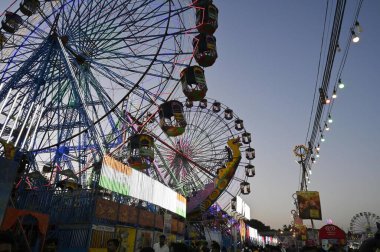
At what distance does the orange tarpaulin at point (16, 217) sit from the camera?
28.5 ft

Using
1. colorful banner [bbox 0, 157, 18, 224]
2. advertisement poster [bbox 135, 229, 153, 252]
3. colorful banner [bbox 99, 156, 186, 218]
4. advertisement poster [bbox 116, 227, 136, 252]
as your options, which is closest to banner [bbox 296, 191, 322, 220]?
colorful banner [bbox 99, 156, 186, 218]

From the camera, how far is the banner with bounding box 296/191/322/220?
16953 mm

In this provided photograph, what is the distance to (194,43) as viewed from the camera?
1702cm

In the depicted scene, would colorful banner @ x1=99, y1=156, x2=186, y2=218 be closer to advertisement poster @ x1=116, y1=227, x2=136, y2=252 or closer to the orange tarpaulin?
advertisement poster @ x1=116, y1=227, x2=136, y2=252

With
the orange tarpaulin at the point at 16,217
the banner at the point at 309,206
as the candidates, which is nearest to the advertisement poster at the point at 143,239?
the orange tarpaulin at the point at 16,217

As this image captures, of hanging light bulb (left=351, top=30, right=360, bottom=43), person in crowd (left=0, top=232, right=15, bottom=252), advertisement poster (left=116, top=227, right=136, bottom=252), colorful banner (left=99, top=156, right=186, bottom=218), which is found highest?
hanging light bulb (left=351, top=30, right=360, bottom=43)

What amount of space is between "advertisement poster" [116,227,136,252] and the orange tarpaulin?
260cm

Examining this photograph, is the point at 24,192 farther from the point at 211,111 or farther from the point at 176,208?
the point at 211,111

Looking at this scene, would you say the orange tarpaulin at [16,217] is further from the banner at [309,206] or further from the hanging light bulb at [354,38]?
the banner at [309,206]

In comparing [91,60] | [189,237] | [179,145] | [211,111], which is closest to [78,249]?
[91,60]

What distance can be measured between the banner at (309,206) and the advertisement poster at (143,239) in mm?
8763

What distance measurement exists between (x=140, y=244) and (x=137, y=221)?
96cm

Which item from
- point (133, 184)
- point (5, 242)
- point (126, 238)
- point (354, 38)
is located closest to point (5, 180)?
point (5, 242)

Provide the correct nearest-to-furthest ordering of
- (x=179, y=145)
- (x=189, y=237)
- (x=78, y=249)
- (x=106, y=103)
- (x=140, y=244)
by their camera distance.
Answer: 1. (x=78, y=249)
2. (x=140, y=244)
3. (x=106, y=103)
4. (x=189, y=237)
5. (x=179, y=145)
